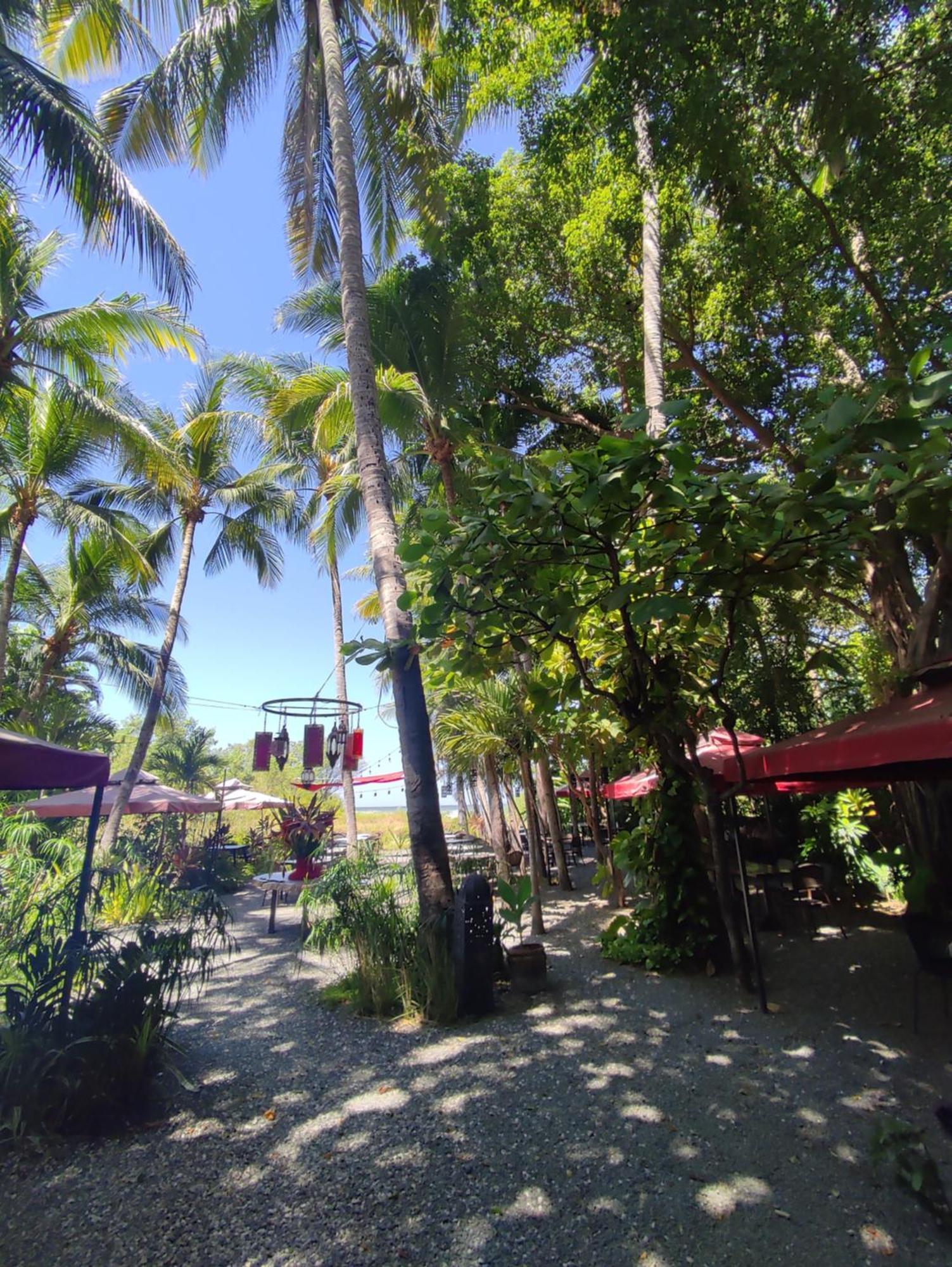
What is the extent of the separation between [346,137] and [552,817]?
11.0 m

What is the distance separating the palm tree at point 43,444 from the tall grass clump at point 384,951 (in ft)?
24.2

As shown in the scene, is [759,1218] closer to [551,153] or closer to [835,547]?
[835,547]

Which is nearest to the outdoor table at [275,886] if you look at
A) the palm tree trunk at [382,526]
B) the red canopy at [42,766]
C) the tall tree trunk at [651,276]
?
the palm tree trunk at [382,526]

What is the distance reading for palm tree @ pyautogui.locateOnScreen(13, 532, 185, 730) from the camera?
16156mm

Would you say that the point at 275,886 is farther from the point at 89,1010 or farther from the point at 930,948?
the point at 930,948

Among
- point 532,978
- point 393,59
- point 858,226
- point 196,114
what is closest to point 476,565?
point 532,978

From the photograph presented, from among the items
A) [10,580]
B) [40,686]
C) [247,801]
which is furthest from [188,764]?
[10,580]

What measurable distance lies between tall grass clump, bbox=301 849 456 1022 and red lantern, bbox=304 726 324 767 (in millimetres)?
1592

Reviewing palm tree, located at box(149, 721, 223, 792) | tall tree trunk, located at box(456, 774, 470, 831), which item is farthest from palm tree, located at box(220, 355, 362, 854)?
palm tree, located at box(149, 721, 223, 792)

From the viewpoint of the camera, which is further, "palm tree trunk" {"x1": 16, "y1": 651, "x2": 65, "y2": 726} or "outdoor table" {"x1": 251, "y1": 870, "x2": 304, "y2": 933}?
"palm tree trunk" {"x1": 16, "y1": 651, "x2": 65, "y2": 726}

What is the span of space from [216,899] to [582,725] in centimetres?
467

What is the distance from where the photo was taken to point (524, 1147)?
10.2 ft

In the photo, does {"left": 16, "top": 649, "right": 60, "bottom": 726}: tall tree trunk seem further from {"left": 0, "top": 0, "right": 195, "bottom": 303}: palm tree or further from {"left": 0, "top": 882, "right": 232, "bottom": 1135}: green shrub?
{"left": 0, "top": 882, "right": 232, "bottom": 1135}: green shrub

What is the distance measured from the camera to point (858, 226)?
625 centimetres
